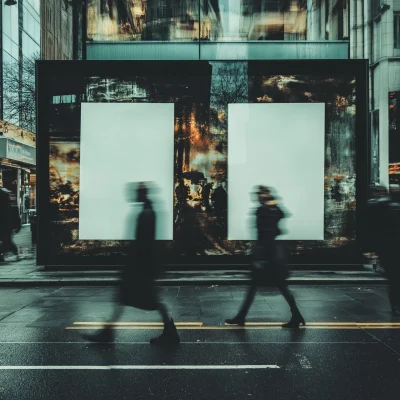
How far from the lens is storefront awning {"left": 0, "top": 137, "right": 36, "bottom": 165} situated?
80.9 ft

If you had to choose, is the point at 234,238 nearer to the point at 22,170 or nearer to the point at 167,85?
the point at 167,85

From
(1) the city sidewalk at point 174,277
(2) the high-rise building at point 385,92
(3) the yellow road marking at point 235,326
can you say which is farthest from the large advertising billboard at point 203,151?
(2) the high-rise building at point 385,92

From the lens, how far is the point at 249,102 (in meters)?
13.0

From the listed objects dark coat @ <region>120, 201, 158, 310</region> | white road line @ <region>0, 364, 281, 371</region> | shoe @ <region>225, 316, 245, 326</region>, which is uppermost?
dark coat @ <region>120, 201, 158, 310</region>

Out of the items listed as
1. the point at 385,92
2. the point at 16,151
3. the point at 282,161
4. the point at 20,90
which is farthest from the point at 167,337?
the point at 385,92

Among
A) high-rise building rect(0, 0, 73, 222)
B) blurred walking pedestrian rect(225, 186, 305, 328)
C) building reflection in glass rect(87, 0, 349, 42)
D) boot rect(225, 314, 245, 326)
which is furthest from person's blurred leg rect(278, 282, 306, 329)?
high-rise building rect(0, 0, 73, 222)

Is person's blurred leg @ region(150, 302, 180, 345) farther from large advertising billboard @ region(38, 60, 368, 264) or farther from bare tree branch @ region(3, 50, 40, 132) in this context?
bare tree branch @ region(3, 50, 40, 132)

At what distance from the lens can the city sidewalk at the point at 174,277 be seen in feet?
36.6

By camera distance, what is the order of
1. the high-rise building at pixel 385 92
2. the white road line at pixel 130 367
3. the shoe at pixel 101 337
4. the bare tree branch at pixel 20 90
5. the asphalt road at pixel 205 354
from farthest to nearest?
the high-rise building at pixel 385 92
the bare tree branch at pixel 20 90
the shoe at pixel 101 337
the white road line at pixel 130 367
the asphalt road at pixel 205 354

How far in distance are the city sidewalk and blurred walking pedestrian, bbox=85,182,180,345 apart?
472 cm

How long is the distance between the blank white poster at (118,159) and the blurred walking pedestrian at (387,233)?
591 cm

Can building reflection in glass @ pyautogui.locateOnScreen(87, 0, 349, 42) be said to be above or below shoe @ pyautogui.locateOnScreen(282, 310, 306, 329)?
above

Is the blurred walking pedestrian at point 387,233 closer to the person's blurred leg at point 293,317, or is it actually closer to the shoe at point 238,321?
the person's blurred leg at point 293,317

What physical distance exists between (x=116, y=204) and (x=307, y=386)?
8.78 meters
